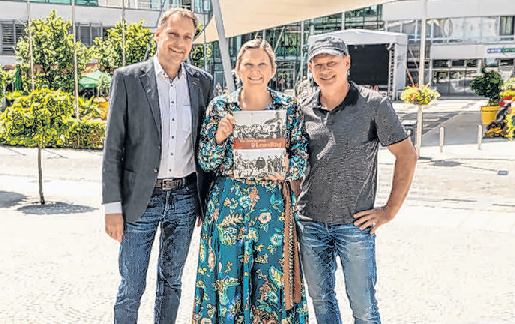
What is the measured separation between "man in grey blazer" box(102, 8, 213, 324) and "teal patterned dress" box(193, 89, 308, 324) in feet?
0.44

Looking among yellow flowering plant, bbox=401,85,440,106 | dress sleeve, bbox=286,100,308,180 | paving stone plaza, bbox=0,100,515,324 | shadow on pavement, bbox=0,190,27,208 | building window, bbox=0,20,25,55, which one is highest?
building window, bbox=0,20,25,55

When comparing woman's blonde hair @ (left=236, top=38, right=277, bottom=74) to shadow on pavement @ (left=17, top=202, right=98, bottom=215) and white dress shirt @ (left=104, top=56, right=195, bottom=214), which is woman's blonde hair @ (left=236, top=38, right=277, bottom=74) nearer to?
white dress shirt @ (left=104, top=56, right=195, bottom=214)

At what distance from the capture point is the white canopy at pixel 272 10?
1369 cm

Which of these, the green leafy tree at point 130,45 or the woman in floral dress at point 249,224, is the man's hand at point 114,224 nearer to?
the woman in floral dress at point 249,224

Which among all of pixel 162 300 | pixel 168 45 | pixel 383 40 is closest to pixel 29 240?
pixel 162 300

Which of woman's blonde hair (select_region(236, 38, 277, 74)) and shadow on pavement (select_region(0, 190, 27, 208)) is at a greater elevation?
woman's blonde hair (select_region(236, 38, 277, 74))

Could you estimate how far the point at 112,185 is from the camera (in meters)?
3.36

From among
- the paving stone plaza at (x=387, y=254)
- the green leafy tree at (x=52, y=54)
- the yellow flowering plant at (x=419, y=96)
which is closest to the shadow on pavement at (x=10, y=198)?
the paving stone plaza at (x=387, y=254)

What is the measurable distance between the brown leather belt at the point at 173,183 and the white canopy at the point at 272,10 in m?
9.93

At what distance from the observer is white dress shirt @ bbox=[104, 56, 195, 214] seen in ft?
11.3

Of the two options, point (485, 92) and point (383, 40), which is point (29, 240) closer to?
point (485, 92)

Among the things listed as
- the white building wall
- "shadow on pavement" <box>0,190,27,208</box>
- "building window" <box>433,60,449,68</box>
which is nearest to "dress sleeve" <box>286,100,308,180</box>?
"shadow on pavement" <box>0,190,27,208</box>

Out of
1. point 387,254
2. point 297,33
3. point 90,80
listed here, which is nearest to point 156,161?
point 387,254

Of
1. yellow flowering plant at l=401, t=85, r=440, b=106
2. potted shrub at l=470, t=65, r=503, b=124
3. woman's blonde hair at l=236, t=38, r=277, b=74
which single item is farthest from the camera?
potted shrub at l=470, t=65, r=503, b=124
